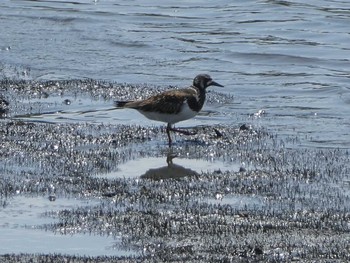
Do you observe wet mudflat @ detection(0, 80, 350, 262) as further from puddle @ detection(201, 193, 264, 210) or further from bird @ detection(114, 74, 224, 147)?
bird @ detection(114, 74, 224, 147)

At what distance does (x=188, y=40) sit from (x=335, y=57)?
343cm

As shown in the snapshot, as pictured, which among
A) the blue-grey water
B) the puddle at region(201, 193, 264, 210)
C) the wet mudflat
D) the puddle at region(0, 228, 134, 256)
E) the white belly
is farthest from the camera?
the blue-grey water

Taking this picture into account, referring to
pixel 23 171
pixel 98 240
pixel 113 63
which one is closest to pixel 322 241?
pixel 98 240

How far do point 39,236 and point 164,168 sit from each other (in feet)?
9.99

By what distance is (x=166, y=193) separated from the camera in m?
11.3

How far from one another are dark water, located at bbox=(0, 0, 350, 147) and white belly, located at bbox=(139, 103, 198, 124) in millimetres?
Result: 1120

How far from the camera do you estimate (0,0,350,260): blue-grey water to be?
16.1m

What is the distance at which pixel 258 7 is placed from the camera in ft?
86.1

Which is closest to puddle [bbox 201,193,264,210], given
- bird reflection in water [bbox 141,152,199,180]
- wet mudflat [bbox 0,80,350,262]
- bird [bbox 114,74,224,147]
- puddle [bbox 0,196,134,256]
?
wet mudflat [bbox 0,80,350,262]

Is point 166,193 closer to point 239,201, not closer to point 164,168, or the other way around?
point 239,201

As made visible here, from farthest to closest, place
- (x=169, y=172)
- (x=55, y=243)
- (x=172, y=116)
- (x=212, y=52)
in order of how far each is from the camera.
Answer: (x=212, y=52)
(x=172, y=116)
(x=169, y=172)
(x=55, y=243)

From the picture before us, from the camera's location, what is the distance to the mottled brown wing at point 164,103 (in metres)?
14.3

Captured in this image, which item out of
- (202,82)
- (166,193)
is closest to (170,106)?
(202,82)

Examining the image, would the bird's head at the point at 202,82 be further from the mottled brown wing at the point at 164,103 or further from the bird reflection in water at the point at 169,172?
the bird reflection in water at the point at 169,172
